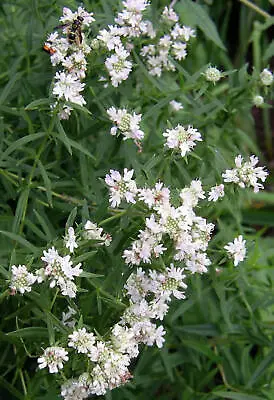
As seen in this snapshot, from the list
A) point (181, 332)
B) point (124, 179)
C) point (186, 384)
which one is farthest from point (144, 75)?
point (186, 384)

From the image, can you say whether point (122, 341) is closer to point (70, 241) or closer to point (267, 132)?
point (70, 241)

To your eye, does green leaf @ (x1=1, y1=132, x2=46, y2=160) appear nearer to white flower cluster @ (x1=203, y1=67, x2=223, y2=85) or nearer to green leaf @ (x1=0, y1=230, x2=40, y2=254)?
green leaf @ (x1=0, y1=230, x2=40, y2=254)

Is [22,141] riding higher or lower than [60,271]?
higher

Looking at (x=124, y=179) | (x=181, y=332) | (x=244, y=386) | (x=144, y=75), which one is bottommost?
(x=244, y=386)

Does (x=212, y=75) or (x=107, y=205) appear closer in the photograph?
(x=107, y=205)

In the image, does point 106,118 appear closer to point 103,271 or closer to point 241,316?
point 103,271

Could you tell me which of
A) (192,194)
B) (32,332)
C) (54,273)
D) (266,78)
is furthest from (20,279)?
(266,78)
